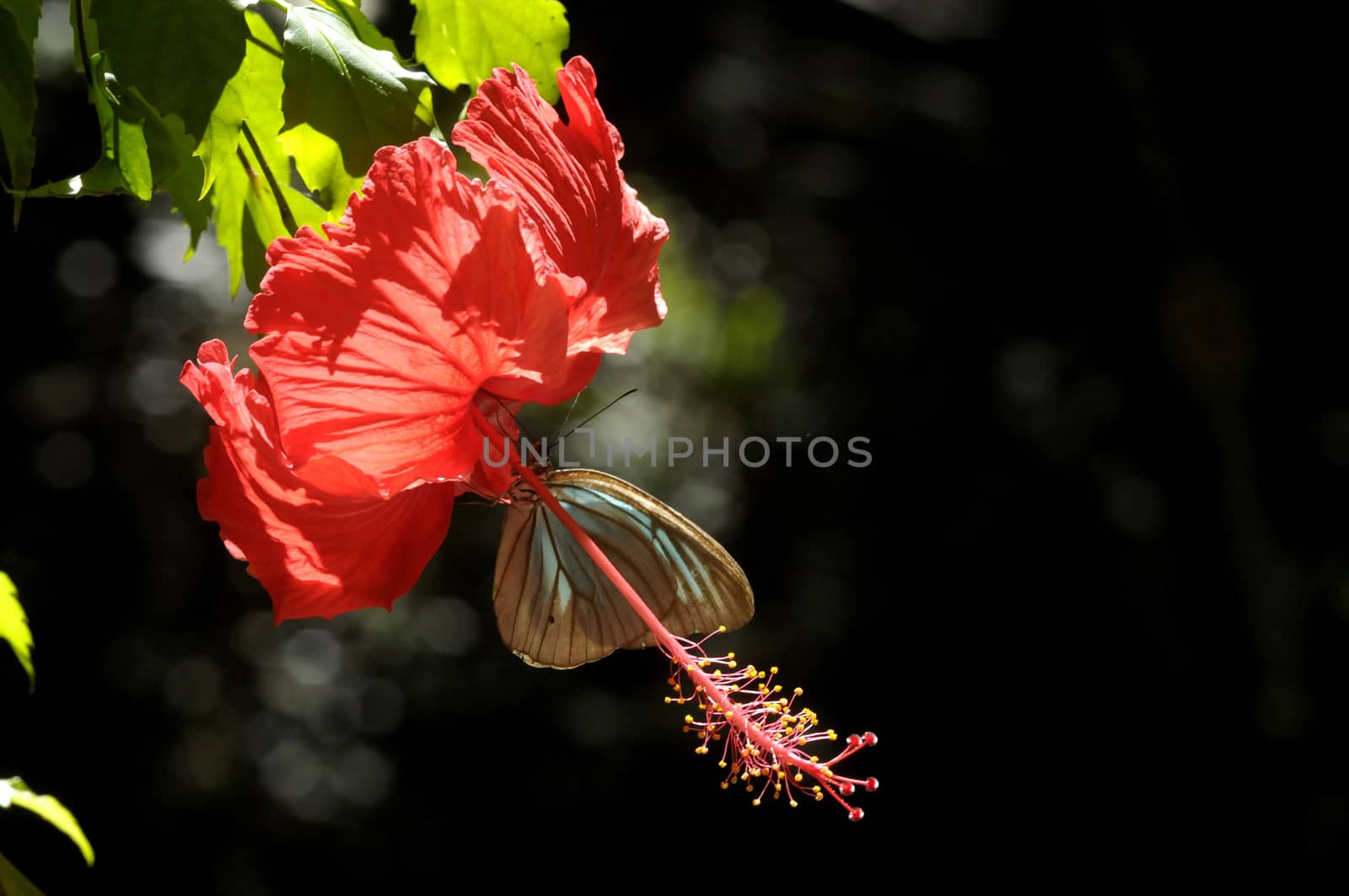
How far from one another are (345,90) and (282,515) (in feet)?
1.11

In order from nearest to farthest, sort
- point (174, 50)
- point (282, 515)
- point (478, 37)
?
point (174, 50) < point (282, 515) < point (478, 37)

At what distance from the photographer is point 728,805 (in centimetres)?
478

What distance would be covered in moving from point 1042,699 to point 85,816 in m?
3.82

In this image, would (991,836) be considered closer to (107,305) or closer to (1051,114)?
(1051,114)

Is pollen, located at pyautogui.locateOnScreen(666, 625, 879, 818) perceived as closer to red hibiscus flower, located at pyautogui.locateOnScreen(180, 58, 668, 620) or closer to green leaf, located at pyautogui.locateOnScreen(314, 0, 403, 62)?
red hibiscus flower, located at pyautogui.locateOnScreen(180, 58, 668, 620)

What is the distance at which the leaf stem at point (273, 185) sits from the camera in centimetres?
97

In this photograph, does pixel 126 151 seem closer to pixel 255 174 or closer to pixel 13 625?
pixel 255 174

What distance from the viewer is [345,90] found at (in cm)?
90

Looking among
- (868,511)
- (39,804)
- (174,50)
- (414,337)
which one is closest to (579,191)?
(414,337)

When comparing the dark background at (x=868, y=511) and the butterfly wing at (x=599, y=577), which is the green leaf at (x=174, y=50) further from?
the dark background at (x=868, y=511)

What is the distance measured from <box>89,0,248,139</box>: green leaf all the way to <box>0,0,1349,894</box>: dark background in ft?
11.1

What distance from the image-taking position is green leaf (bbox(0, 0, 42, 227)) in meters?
0.85

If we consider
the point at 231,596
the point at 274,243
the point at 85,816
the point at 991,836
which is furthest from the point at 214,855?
the point at 274,243

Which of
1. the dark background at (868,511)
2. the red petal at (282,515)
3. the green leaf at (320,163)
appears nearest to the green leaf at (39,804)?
the red petal at (282,515)
